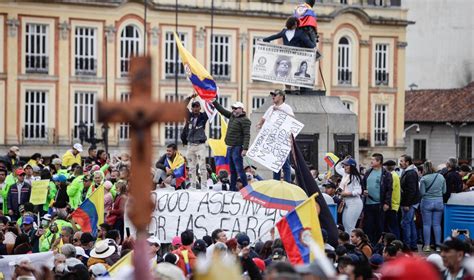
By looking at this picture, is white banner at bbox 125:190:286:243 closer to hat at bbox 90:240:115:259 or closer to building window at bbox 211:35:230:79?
hat at bbox 90:240:115:259

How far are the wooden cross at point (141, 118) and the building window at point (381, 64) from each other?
6008 centimetres

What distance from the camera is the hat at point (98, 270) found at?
1548cm

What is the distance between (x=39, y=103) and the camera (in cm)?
5862

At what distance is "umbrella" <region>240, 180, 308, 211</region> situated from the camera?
18.9 m

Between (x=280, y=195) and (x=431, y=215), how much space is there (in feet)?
12.2

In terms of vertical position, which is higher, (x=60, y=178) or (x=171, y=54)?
(x=171, y=54)

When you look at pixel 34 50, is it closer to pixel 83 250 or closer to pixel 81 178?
pixel 81 178

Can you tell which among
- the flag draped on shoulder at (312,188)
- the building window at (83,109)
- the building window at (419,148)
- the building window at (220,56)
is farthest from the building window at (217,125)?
the flag draped on shoulder at (312,188)

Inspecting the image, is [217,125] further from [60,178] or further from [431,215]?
[431,215]

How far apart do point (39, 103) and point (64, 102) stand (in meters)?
1.07

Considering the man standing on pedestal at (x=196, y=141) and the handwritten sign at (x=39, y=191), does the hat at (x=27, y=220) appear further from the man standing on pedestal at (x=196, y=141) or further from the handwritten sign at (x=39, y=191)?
the handwritten sign at (x=39, y=191)

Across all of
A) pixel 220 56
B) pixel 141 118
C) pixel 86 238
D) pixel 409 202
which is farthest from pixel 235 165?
pixel 220 56

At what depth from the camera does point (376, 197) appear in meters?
20.9

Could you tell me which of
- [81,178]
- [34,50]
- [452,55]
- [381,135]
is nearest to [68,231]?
[81,178]
